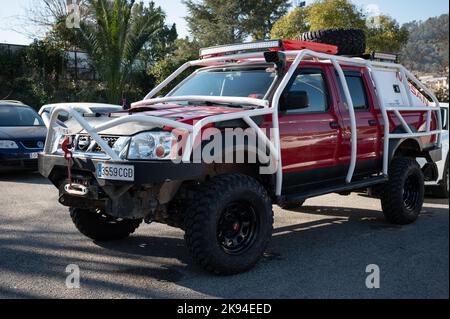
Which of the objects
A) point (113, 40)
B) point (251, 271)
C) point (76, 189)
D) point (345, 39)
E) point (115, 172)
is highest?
point (113, 40)

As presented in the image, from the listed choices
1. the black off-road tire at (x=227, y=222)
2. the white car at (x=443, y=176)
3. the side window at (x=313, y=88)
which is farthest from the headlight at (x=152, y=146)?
the white car at (x=443, y=176)

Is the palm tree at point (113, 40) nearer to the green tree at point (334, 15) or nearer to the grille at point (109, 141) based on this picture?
the green tree at point (334, 15)

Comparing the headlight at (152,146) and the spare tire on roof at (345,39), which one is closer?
the headlight at (152,146)

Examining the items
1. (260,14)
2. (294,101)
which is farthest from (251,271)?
(260,14)

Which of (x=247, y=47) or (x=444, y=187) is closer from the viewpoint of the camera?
(x=247, y=47)

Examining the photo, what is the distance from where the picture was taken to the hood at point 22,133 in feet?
32.7

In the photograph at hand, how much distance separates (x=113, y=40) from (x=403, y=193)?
13.9m

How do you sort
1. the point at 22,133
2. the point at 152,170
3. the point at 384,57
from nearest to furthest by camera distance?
the point at 152,170
the point at 384,57
the point at 22,133

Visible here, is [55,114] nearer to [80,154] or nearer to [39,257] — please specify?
[80,154]

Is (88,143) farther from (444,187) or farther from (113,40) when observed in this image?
(113,40)

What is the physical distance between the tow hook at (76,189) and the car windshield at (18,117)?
695 cm

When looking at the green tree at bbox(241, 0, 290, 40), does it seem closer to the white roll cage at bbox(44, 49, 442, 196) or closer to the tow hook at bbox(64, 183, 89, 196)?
the white roll cage at bbox(44, 49, 442, 196)

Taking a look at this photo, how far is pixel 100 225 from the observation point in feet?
17.9

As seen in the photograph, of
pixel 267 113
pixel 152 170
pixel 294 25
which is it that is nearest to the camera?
pixel 152 170
